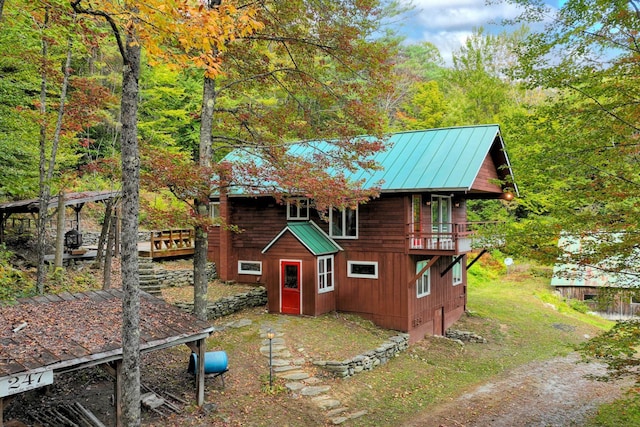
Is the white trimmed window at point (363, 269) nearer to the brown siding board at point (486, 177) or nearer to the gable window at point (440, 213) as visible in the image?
the gable window at point (440, 213)

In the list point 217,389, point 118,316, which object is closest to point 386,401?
point 217,389

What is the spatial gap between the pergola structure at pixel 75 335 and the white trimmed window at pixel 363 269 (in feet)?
25.3

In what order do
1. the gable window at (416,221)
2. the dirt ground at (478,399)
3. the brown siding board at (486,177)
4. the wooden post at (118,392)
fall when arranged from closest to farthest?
the wooden post at (118,392) → the dirt ground at (478,399) → the gable window at (416,221) → the brown siding board at (486,177)

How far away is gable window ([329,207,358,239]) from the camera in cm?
1609

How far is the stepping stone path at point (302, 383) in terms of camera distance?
985 cm

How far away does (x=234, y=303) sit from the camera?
15.7 metres

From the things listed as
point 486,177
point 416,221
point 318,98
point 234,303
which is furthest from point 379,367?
point 486,177

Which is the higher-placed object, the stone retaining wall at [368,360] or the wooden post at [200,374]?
the wooden post at [200,374]

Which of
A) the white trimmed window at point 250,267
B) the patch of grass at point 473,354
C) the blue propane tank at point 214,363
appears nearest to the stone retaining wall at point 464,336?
the patch of grass at point 473,354

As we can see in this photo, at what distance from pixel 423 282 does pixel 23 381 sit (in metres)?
13.2

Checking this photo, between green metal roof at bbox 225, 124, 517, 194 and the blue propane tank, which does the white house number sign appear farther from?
green metal roof at bbox 225, 124, 517, 194

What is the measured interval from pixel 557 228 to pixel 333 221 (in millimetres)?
8941

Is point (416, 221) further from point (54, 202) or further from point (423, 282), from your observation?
point (54, 202)

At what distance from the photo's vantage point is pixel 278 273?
15.7 m
